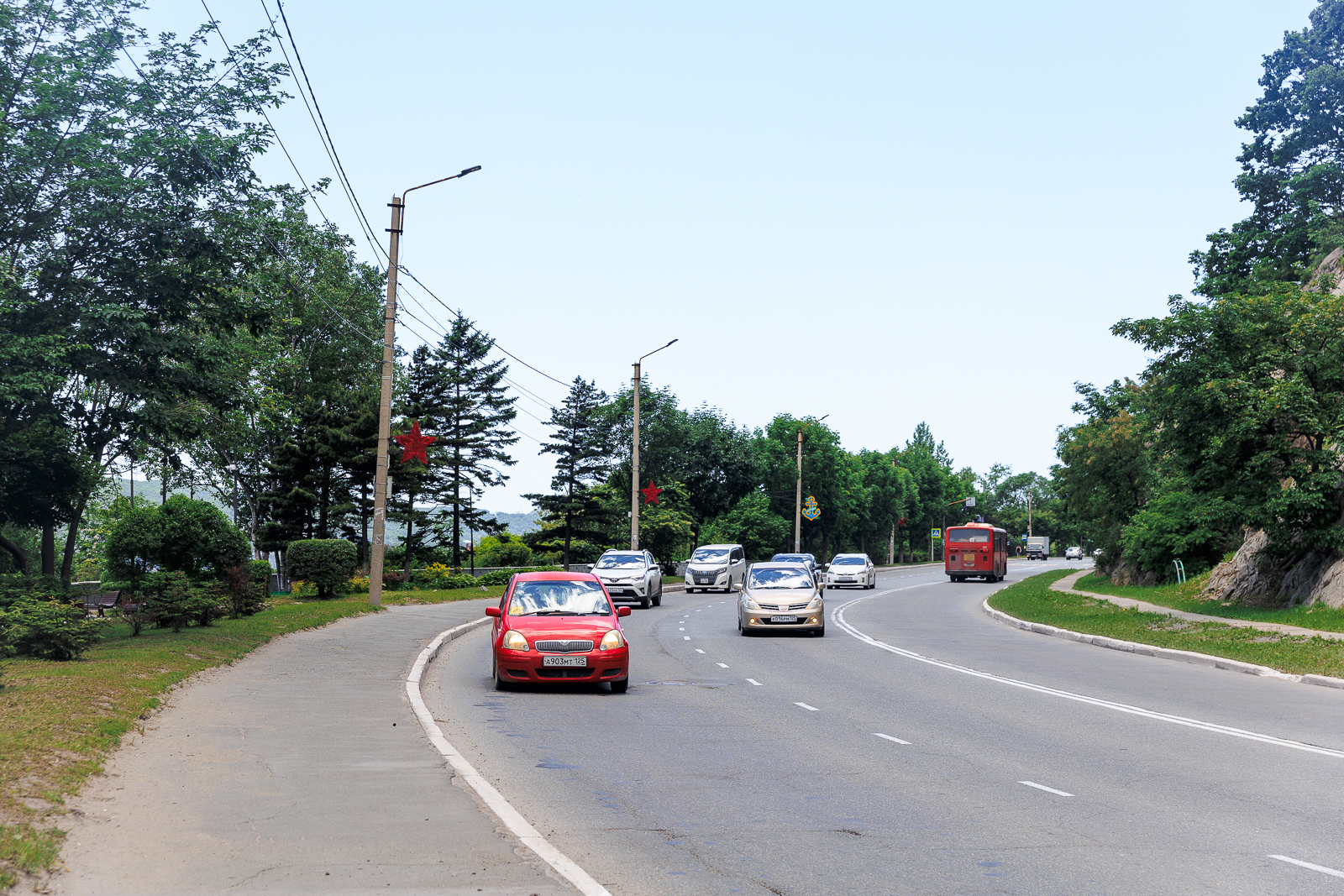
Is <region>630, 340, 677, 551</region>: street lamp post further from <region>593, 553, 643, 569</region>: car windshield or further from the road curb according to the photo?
the road curb

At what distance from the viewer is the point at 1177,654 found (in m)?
19.9

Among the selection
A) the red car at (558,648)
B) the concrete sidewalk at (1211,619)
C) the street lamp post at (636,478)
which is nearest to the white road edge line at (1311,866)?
the red car at (558,648)

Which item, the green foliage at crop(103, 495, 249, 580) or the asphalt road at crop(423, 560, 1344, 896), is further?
the green foliage at crop(103, 495, 249, 580)

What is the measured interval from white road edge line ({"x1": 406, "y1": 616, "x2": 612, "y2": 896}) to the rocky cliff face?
21.8 meters

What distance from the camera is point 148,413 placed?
17906mm

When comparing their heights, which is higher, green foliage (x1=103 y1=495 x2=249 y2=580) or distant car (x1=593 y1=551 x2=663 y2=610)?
green foliage (x1=103 y1=495 x2=249 y2=580)

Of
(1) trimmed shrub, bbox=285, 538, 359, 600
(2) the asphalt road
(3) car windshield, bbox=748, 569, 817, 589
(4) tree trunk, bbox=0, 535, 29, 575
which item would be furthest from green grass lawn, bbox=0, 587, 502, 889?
(1) trimmed shrub, bbox=285, 538, 359, 600

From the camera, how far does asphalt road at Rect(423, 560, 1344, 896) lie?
611 cm

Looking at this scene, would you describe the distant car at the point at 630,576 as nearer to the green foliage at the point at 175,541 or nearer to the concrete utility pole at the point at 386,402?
the concrete utility pole at the point at 386,402

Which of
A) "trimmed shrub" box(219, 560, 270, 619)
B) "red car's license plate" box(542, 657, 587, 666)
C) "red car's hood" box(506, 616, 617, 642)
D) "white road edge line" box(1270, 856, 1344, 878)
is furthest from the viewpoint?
"trimmed shrub" box(219, 560, 270, 619)

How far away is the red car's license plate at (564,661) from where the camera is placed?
46.3 feet

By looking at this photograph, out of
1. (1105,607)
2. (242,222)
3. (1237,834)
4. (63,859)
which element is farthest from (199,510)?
(1105,607)

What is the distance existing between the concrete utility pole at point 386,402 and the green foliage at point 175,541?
10.4 ft

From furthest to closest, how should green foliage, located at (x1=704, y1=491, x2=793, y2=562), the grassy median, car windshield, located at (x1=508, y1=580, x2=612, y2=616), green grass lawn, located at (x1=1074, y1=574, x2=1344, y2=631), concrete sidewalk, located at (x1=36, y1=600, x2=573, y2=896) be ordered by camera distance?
green foliage, located at (x1=704, y1=491, x2=793, y2=562) < green grass lawn, located at (x1=1074, y1=574, x2=1344, y2=631) < the grassy median < car windshield, located at (x1=508, y1=580, x2=612, y2=616) < concrete sidewalk, located at (x1=36, y1=600, x2=573, y2=896)
